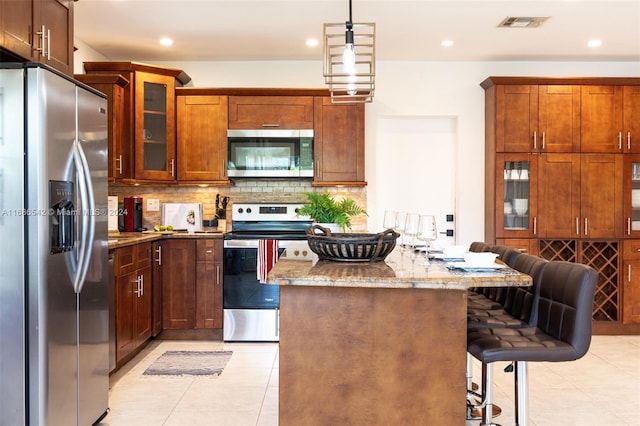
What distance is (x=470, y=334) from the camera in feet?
7.33

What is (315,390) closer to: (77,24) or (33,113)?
(33,113)

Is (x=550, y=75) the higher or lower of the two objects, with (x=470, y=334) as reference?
higher

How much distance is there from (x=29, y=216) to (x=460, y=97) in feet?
13.5

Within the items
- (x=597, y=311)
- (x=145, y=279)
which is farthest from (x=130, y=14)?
(x=597, y=311)

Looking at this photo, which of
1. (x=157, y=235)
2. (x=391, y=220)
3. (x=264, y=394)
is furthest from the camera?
(x=157, y=235)

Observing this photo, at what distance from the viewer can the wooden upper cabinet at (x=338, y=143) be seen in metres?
4.69

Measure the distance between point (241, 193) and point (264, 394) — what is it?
7.62ft

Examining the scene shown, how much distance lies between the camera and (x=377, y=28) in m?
4.11

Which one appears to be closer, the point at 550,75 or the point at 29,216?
the point at 29,216

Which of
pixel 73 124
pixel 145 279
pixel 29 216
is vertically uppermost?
pixel 73 124

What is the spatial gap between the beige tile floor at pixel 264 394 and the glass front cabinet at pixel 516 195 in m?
1.23

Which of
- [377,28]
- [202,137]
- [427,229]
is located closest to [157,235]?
[202,137]

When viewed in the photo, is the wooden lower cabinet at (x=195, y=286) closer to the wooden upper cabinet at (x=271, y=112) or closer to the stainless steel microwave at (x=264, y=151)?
the stainless steel microwave at (x=264, y=151)

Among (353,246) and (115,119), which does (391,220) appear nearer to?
(353,246)
